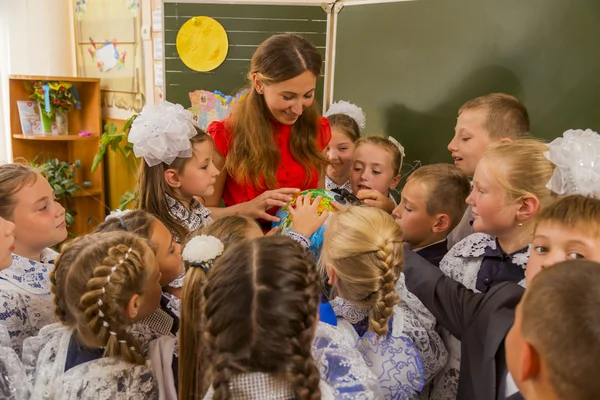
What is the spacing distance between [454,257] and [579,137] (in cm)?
56

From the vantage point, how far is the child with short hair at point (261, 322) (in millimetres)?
1044

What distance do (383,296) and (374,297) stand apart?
3cm

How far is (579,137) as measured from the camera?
1612 millimetres

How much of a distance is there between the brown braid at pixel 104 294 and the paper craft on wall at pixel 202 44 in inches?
98.3

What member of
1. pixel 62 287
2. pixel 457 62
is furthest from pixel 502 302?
pixel 457 62

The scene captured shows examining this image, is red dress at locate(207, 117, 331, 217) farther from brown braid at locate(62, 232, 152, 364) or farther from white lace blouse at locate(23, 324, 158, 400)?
white lace blouse at locate(23, 324, 158, 400)

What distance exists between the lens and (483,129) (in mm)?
2203

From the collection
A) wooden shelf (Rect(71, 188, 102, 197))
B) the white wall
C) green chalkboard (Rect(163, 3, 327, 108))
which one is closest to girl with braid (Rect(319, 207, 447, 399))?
→ green chalkboard (Rect(163, 3, 327, 108))

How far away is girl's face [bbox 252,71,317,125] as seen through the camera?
209cm

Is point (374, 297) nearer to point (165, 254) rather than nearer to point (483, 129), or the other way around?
point (165, 254)

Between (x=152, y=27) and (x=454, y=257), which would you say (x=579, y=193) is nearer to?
(x=454, y=257)

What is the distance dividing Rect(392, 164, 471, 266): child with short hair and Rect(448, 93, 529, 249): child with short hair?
0.12 m

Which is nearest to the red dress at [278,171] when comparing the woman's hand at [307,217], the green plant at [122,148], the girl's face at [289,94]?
the girl's face at [289,94]

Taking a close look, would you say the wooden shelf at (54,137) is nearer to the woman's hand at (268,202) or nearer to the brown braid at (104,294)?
the woman's hand at (268,202)
